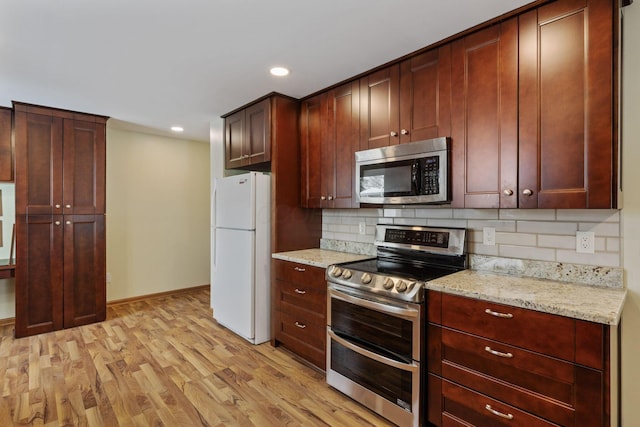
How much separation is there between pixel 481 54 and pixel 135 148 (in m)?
4.29

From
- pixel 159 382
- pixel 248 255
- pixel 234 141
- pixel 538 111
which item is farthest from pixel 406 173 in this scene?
pixel 159 382

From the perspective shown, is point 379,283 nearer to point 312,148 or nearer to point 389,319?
point 389,319

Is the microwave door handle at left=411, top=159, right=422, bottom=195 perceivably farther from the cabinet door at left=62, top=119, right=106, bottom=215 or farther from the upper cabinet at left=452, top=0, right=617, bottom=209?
the cabinet door at left=62, top=119, right=106, bottom=215

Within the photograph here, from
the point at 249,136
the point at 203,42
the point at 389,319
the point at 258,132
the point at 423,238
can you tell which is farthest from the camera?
the point at 249,136

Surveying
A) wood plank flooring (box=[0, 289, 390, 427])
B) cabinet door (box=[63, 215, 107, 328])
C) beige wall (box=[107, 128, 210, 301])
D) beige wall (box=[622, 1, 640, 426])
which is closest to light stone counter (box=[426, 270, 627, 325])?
beige wall (box=[622, 1, 640, 426])

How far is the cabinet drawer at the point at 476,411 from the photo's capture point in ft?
4.98

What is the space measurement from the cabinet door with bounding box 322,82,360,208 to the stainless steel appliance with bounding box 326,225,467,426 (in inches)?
21.5

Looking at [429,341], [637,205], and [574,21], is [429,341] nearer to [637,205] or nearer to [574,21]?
[637,205]

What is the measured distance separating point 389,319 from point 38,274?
3600mm

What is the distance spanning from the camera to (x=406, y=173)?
2.24m

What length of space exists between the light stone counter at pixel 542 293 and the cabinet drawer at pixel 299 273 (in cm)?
96

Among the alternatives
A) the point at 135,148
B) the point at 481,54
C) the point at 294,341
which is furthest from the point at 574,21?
the point at 135,148

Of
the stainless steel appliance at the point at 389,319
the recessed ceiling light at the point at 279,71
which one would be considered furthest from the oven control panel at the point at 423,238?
the recessed ceiling light at the point at 279,71

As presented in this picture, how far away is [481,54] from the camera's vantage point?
193cm
